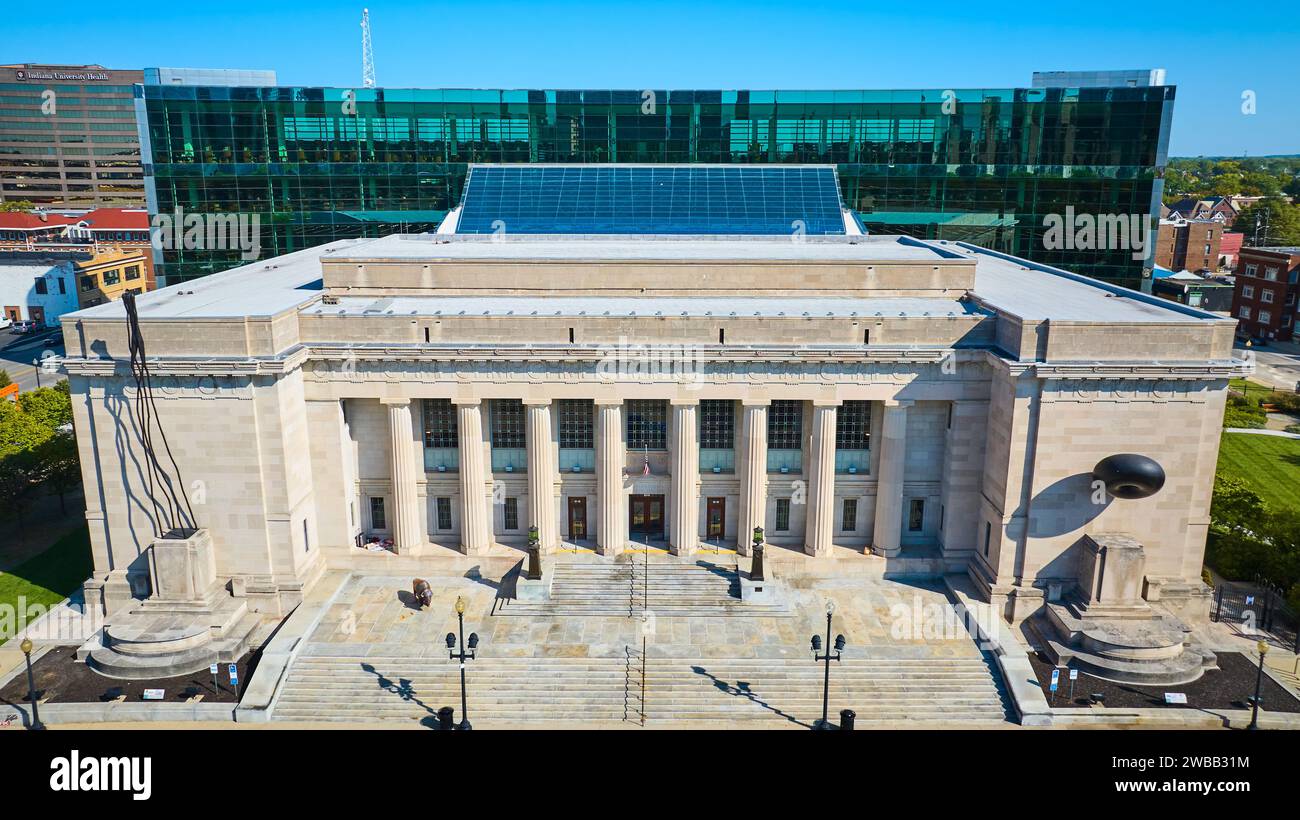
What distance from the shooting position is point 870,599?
42.7 m

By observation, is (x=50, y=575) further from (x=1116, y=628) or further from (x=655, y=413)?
(x=1116, y=628)

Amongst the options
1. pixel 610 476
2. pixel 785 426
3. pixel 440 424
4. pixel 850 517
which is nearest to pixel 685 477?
pixel 610 476

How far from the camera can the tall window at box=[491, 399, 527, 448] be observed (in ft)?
147

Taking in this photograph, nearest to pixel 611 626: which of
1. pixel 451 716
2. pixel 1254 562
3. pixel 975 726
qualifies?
pixel 451 716

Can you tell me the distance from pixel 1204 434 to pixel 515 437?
31028 millimetres

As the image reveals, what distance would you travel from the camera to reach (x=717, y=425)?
45344 mm

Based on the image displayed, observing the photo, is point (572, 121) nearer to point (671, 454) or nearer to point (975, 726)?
point (671, 454)

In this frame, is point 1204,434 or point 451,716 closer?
point 451,716

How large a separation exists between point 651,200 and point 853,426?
90.8 ft

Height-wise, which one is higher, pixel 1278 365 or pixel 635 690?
pixel 1278 365

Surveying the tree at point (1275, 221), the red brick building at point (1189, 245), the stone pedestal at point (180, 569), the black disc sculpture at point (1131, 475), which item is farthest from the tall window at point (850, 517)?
the tree at point (1275, 221)

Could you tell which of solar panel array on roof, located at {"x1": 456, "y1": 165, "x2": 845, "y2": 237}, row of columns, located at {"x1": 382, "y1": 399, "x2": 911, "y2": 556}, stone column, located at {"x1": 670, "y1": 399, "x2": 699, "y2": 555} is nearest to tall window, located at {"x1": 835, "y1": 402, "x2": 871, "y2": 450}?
row of columns, located at {"x1": 382, "y1": 399, "x2": 911, "y2": 556}

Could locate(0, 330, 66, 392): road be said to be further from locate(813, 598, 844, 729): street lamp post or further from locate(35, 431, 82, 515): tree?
locate(813, 598, 844, 729): street lamp post

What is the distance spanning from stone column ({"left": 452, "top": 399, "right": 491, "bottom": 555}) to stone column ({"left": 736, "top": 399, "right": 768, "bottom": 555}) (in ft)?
41.2
